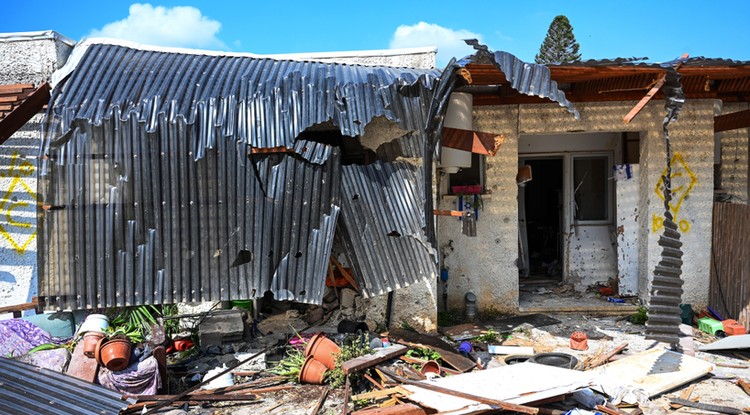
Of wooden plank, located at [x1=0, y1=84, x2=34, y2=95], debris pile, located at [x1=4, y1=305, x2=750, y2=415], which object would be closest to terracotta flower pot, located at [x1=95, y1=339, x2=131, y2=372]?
Answer: debris pile, located at [x1=4, y1=305, x2=750, y2=415]

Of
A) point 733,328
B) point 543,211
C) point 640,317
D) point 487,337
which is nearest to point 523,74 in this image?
point 487,337

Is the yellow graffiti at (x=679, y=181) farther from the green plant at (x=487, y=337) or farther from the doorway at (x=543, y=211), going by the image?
the doorway at (x=543, y=211)

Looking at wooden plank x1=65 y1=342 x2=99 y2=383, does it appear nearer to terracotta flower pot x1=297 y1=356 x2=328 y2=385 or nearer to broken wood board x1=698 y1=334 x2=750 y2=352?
terracotta flower pot x1=297 y1=356 x2=328 y2=385

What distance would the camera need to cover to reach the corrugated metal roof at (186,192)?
18.9 feet

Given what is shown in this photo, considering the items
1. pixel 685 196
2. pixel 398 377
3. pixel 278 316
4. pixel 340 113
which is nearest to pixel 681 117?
pixel 685 196

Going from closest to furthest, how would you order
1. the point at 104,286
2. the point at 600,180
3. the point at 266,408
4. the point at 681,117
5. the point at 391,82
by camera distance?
the point at 266,408, the point at 104,286, the point at 391,82, the point at 681,117, the point at 600,180

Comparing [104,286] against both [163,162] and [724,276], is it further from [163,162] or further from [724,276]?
[724,276]

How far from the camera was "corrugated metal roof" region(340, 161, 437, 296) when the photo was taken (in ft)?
19.8

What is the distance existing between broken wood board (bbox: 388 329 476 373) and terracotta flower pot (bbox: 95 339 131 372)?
9.39 feet

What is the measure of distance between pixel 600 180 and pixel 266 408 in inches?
282

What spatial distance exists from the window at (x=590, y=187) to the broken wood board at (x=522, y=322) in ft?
7.95

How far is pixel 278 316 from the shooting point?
7.23 metres

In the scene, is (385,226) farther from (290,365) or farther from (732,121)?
(732,121)

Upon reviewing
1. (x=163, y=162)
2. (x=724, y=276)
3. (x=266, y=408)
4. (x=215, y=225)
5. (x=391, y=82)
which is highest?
(x=391, y=82)
